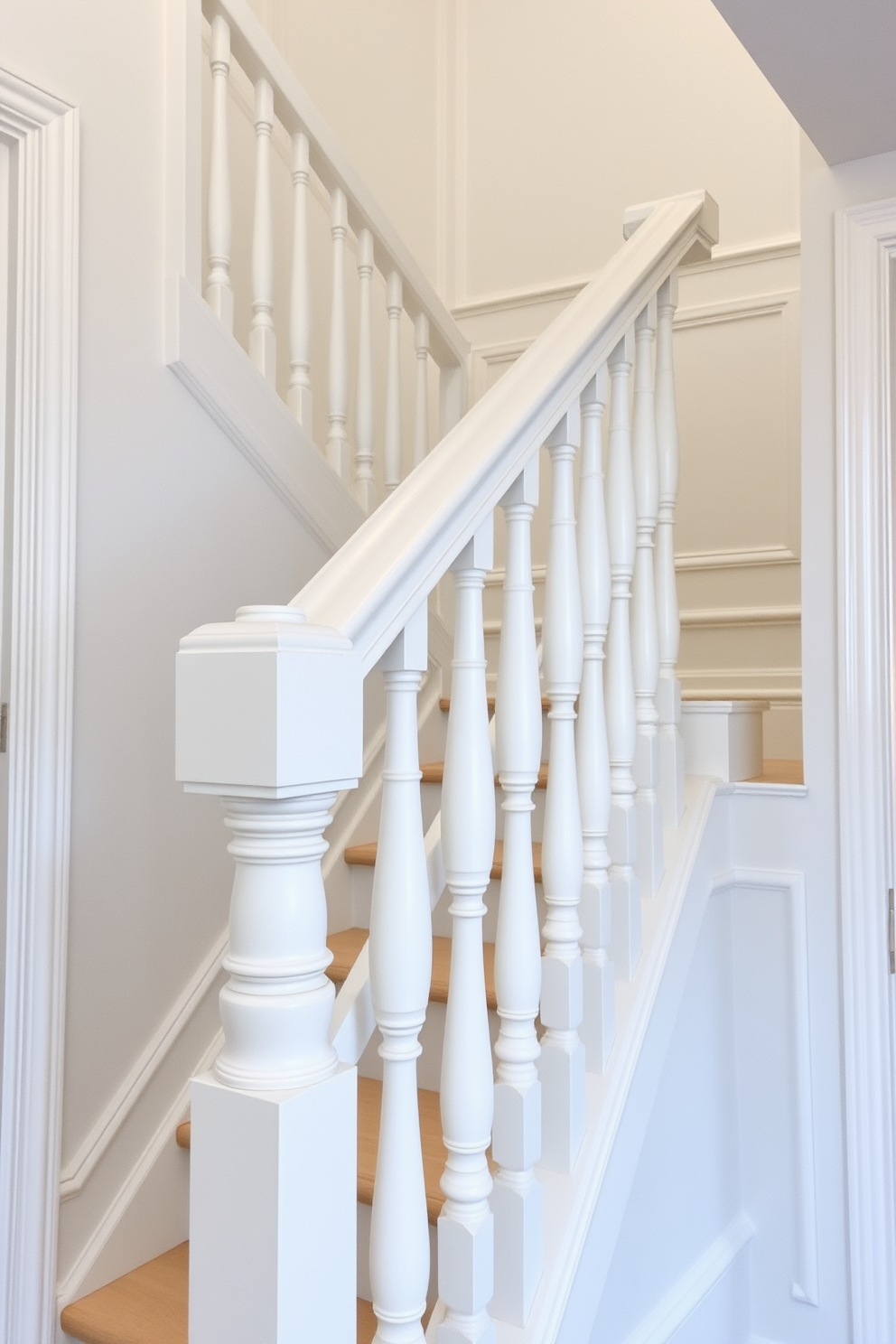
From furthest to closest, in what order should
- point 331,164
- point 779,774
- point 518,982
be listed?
1. point 331,164
2. point 779,774
3. point 518,982

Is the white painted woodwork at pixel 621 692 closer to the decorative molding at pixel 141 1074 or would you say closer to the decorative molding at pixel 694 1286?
the decorative molding at pixel 694 1286

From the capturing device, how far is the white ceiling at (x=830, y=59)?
1385mm

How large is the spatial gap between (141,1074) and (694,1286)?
98cm

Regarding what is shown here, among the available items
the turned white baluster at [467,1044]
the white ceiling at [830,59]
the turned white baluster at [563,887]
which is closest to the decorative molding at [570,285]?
the white ceiling at [830,59]

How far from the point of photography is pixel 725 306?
3.25m

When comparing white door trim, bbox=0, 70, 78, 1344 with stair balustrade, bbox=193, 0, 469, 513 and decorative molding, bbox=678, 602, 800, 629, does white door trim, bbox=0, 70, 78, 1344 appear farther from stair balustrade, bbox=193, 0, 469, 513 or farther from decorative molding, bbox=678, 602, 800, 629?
decorative molding, bbox=678, 602, 800, 629

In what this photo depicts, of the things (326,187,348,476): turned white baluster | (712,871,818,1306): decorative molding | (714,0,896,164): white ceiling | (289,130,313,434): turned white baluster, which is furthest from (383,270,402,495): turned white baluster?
(712,871,818,1306): decorative molding

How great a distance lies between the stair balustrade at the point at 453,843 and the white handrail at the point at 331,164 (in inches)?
38.5

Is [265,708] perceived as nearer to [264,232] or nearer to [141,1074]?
[141,1074]

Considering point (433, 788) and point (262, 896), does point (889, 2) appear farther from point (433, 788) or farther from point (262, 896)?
point (433, 788)

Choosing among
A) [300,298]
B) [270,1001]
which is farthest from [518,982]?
[300,298]

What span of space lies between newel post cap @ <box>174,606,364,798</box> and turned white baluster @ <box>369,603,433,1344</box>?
15 cm

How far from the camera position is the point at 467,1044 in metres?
1.10

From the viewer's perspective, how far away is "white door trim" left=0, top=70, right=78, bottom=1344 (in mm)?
1648
